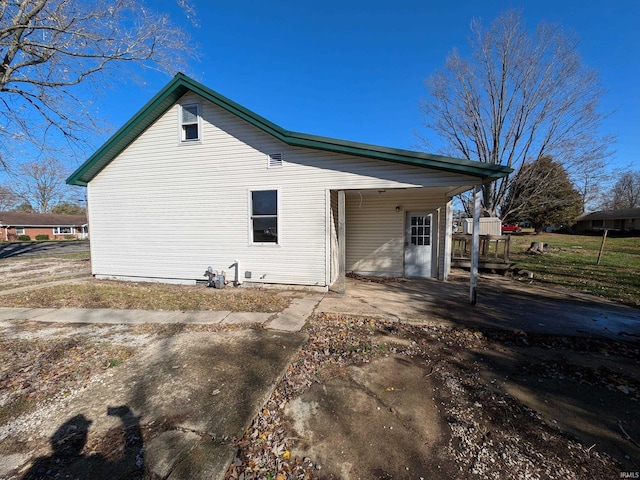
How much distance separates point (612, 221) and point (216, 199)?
172 ft

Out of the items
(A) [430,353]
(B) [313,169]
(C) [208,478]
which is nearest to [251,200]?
(B) [313,169]

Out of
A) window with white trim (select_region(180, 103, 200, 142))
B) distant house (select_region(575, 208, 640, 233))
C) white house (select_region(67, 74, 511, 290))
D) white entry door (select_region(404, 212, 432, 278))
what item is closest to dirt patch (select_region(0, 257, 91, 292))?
white house (select_region(67, 74, 511, 290))

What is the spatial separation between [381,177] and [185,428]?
19.5 feet

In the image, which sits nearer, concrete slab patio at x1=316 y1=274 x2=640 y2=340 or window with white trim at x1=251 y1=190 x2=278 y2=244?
concrete slab patio at x1=316 y1=274 x2=640 y2=340

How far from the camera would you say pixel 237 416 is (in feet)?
8.36

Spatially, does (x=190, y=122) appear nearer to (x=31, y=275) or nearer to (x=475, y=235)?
(x=475, y=235)

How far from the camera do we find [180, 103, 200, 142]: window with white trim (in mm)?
7965

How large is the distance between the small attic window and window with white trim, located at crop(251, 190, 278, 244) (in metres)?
0.70

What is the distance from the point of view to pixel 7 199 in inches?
1945

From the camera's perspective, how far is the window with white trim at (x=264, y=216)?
7590 mm

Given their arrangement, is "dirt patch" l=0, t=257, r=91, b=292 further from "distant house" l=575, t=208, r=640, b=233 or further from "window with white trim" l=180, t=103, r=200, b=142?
"distant house" l=575, t=208, r=640, b=233

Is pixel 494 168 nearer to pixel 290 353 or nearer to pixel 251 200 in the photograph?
pixel 290 353

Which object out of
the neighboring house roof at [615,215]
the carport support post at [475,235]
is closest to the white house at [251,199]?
the carport support post at [475,235]

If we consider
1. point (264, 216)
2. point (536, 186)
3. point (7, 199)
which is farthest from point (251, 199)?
point (7, 199)
